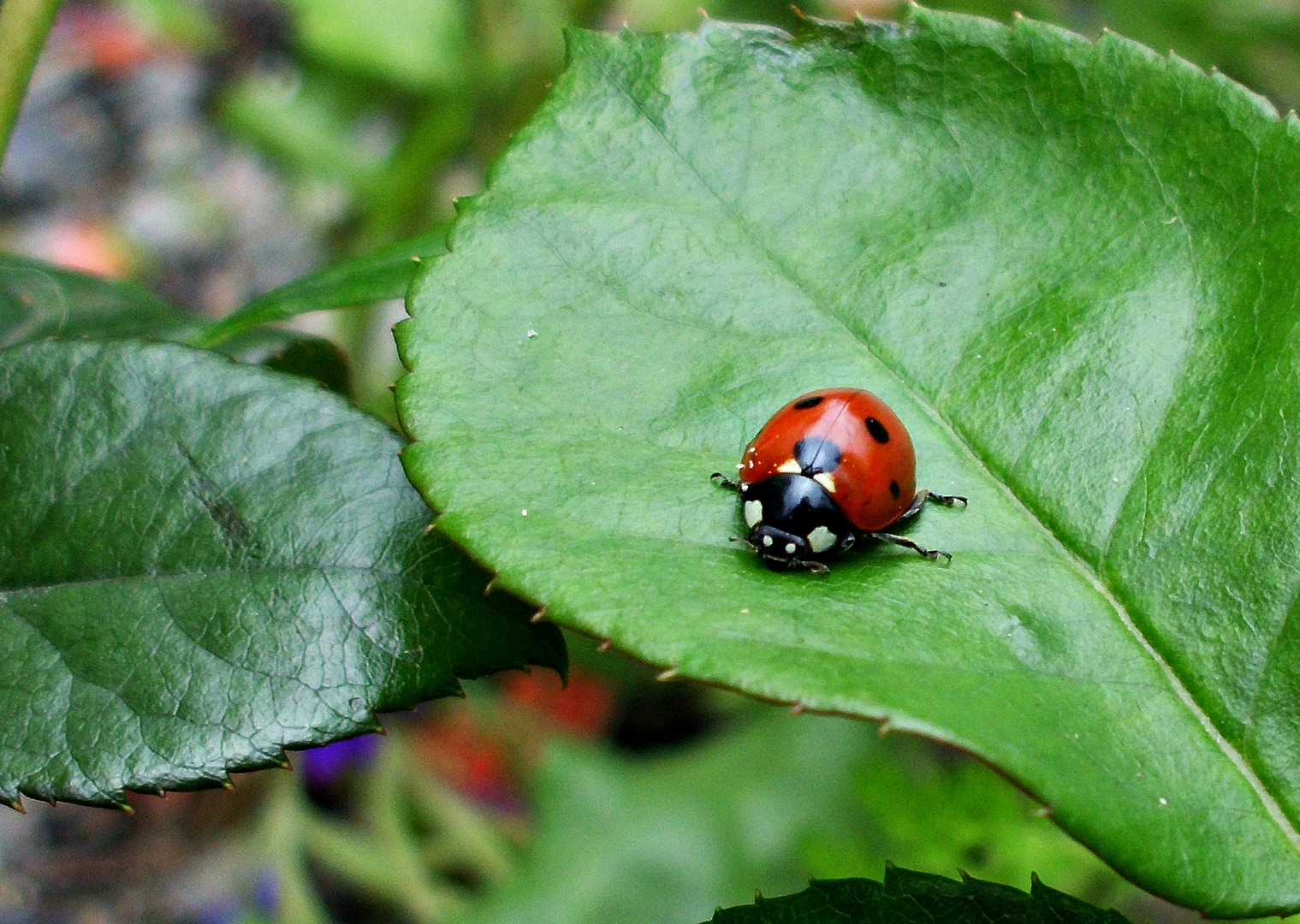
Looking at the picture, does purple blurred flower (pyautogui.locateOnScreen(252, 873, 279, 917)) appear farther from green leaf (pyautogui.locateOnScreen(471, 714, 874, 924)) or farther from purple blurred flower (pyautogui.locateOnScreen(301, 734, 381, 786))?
green leaf (pyautogui.locateOnScreen(471, 714, 874, 924))

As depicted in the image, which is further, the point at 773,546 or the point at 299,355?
the point at 299,355

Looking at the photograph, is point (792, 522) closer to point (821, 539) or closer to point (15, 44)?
point (821, 539)

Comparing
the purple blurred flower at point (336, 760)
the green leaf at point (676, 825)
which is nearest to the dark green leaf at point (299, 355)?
the green leaf at point (676, 825)

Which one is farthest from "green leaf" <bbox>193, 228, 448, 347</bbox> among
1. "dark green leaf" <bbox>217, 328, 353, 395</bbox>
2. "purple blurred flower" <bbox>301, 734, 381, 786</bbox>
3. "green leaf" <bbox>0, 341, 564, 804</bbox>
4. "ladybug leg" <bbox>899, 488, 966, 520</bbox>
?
"purple blurred flower" <bbox>301, 734, 381, 786</bbox>

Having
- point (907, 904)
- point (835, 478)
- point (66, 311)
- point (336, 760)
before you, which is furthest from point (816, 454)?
point (336, 760)

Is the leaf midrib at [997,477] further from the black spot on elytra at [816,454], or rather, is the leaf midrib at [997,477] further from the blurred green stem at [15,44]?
the blurred green stem at [15,44]

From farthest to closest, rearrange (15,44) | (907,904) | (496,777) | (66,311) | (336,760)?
(496,777) → (336,760) → (66,311) → (15,44) → (907,904)
